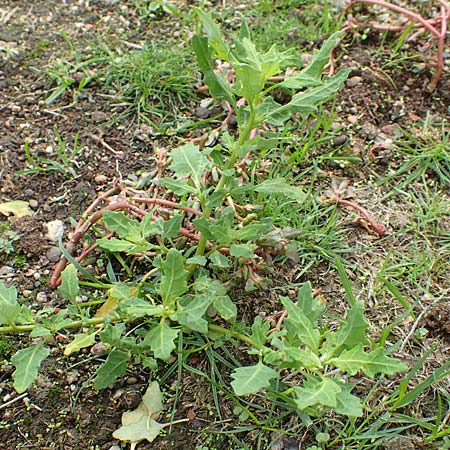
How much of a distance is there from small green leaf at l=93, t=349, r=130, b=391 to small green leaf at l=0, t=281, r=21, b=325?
35 centimetres

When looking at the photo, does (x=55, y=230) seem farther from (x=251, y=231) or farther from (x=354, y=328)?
(x=354, y=328)

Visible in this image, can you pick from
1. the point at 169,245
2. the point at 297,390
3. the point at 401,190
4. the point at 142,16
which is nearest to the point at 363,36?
the point at 401,190

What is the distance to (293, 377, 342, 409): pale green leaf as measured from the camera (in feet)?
5.93

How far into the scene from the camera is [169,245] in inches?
105

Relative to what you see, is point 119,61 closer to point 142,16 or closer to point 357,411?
point 142,16

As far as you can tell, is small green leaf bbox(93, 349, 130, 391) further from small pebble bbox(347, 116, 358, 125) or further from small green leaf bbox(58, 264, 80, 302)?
small pebble bbox(347, 116, 358, 125)

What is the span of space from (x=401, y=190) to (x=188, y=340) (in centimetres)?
124

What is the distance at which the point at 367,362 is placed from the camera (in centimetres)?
193

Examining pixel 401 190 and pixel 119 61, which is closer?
pixel 401 190

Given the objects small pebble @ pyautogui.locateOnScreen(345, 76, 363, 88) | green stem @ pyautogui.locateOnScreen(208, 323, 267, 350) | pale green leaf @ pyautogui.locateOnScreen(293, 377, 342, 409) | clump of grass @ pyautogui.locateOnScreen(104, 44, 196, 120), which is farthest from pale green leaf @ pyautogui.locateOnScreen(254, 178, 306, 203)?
small pebble @ pyautogui.locateOnScreen(345, 76, 363, 88)

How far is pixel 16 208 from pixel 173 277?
1053 millimetres

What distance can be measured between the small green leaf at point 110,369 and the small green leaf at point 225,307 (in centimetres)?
36

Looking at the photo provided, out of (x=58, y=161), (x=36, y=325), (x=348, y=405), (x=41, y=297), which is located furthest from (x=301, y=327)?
(x=58, y=161)

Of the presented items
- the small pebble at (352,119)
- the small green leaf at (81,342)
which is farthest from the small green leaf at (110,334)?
the small pebble at (352,119)
